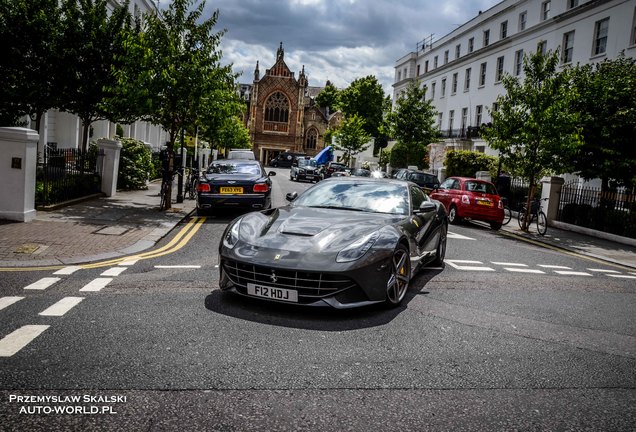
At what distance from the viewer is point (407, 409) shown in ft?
10.4

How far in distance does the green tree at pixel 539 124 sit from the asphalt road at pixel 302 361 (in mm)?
10586

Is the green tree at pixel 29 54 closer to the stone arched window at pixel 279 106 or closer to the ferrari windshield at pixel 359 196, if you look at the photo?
the ferrari windshield at pixel 359 196

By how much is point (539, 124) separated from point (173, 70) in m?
11.3

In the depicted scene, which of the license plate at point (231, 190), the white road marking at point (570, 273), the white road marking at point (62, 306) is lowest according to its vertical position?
the white road marking at point (62, 306)

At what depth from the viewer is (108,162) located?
16609 millimetres

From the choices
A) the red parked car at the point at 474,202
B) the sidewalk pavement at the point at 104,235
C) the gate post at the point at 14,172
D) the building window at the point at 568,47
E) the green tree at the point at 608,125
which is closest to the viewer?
the sidewalk pavement at the point at 104,235

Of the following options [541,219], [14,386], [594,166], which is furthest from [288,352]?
[594,166]

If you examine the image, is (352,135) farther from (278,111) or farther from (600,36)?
(600,36)

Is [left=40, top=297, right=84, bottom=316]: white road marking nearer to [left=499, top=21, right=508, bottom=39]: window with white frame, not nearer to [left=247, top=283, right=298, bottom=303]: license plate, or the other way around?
[left=247, top=283, right=298, bottom=303]: license plate

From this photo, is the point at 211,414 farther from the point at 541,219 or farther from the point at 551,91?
the point at 551,91

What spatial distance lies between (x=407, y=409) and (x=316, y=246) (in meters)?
2.16

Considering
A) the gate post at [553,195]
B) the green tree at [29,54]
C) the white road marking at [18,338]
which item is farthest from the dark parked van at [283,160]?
the white road marking at [18,338]

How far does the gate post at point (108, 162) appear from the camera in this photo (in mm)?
16500

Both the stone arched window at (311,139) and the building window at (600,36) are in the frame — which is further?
the stone arched window at (311,139)
